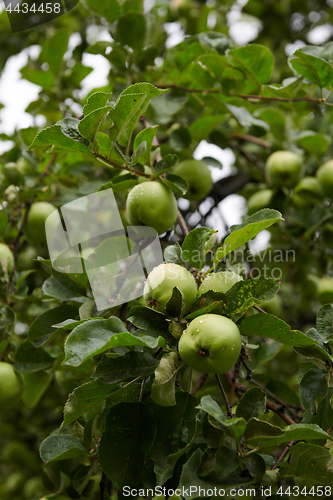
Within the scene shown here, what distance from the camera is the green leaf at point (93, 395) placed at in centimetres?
85

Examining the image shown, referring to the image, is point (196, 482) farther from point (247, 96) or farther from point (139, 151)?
point (247, 96)

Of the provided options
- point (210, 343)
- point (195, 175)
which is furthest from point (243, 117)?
point (210, 343)

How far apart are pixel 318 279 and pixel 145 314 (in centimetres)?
130

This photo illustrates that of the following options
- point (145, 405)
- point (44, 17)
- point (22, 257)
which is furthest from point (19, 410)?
point (44, 17)

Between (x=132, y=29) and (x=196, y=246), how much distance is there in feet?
3.11

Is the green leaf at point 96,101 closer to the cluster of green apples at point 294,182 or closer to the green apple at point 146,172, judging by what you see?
the green apple at point 146,172

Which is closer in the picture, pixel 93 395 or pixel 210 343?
pixel 210 343

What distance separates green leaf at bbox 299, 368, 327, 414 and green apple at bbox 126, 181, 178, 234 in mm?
464

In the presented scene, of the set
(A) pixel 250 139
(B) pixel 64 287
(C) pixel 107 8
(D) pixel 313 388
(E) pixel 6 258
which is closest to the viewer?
(D) pixel 313 388

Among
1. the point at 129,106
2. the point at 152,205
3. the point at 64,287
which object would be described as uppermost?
the point at 129,106

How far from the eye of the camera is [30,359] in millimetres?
1236

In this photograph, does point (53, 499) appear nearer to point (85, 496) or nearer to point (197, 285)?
point (85, 496)

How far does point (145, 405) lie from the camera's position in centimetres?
88

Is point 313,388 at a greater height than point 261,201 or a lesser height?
greater
